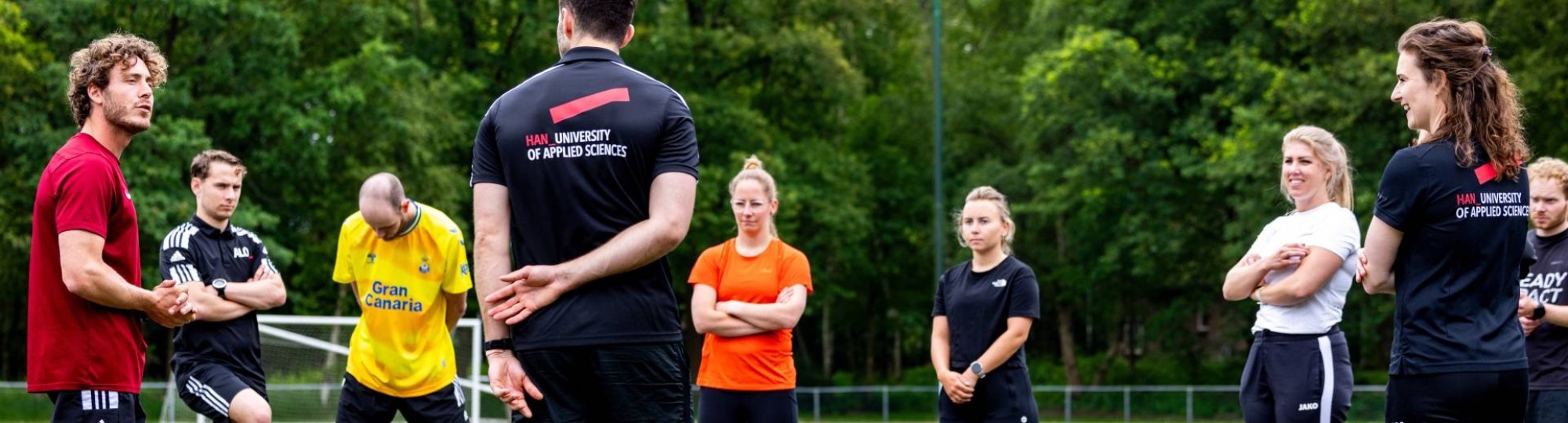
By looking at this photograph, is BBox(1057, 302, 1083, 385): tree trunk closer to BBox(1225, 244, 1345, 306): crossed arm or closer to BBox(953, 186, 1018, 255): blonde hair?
BBox(953, 186, 1018, 255): blonde hair

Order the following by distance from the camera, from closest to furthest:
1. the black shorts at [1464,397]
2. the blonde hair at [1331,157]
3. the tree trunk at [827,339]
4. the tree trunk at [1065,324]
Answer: the black shorts at [1464,397], the blonde hair at [1331,157], the tree trunk at [1065,324], the tree trunk at [827,339]

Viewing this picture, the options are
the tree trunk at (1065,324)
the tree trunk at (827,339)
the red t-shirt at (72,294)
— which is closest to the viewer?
the red t-shirt at (72,294)

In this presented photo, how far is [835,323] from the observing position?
4616 centimetres

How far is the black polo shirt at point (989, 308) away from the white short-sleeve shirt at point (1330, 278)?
1.52 m

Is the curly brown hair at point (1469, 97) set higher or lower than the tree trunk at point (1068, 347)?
higher

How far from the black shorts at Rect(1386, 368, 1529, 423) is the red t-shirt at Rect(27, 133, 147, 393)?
4.73m

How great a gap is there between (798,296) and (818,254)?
1105 inches

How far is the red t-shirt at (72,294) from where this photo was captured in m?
5.33

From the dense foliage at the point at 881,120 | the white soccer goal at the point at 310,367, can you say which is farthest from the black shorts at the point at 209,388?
the dense foliage at the point at 881,120

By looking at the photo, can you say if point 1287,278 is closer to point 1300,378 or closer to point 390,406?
point 1300,378

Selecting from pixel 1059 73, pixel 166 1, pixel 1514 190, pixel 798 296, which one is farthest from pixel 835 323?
pixel 1514 190

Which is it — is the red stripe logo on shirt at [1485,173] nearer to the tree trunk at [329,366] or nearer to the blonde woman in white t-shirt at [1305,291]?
the blonde woman in white t-shirt at [1305,291]

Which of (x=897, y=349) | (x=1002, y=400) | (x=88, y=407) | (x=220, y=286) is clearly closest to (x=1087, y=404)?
(x=897, y=349)

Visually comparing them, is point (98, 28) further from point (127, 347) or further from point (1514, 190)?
point (1514, 190)
